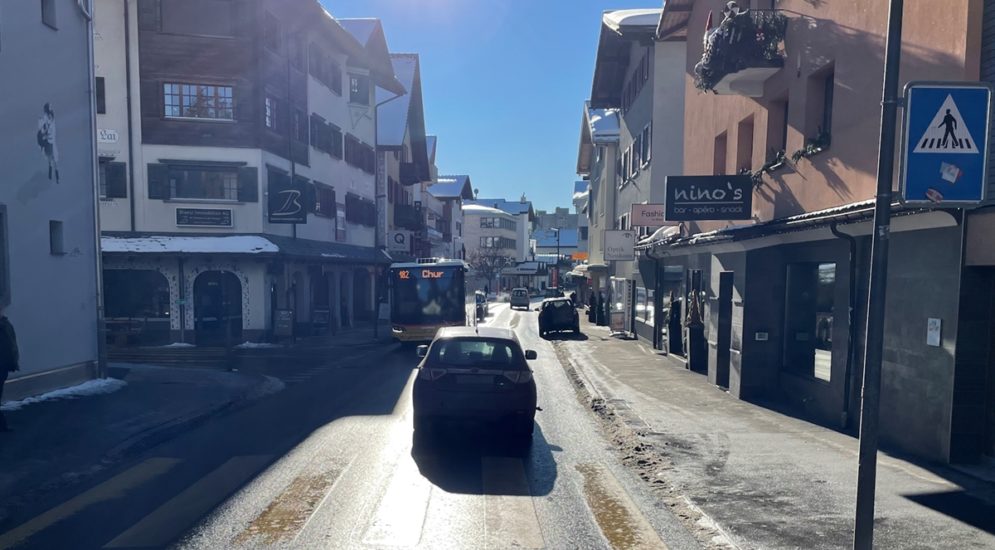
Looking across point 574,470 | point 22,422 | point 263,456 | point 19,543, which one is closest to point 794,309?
point 574,470

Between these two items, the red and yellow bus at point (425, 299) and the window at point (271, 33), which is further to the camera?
the window at point (271, 33)

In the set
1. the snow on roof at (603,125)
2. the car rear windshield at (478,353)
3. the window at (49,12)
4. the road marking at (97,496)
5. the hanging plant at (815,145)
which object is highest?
the snow on roof at (603,125)

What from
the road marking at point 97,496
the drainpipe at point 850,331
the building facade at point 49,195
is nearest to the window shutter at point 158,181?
the building facade at point 49,195

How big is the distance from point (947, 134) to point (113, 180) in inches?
954

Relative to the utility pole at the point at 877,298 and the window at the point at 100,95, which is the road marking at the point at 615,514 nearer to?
the utility pole at the point at 877,298

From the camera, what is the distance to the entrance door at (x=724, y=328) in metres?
13.6

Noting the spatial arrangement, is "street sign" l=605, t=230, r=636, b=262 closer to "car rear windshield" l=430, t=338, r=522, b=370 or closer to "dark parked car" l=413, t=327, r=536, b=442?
"car rear windshield" l=430, t=338, r=522, b=370

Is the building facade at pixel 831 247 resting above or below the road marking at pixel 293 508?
above

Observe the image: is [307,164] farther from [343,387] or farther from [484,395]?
[484,395]

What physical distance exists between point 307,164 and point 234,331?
7764 mm

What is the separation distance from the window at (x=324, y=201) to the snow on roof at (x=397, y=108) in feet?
31.1

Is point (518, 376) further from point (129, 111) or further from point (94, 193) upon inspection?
point (129, 111)

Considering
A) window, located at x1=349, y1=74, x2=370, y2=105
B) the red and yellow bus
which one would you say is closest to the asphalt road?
the red and yellow bus

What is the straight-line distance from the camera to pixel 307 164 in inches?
1068
